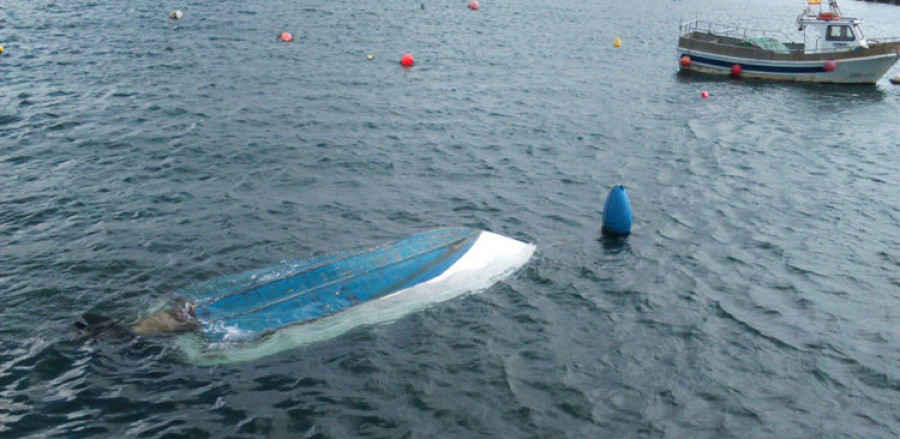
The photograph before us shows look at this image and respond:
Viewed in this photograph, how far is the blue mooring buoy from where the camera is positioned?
2061 centimetres

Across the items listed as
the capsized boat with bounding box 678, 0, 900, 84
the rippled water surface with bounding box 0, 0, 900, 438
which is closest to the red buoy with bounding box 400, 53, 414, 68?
the rippled water surface with bounding box 0, 0, 900, 438

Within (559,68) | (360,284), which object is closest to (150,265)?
(360,284)

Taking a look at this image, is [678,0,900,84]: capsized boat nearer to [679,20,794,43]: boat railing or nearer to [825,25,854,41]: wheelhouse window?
[825,25,854,41]: wheelhouse window

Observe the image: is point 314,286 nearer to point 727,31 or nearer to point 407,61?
point 407,61

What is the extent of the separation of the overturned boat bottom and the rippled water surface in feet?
1.04

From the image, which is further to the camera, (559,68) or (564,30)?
(564,30)

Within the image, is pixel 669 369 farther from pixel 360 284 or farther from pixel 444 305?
pixel 360 284

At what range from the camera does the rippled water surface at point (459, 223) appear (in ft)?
44.8

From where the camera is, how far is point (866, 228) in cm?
2275

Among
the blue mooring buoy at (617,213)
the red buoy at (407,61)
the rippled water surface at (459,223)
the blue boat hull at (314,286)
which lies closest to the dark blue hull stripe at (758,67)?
the rippled water surface at (459,223)

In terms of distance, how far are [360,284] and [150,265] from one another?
550cm

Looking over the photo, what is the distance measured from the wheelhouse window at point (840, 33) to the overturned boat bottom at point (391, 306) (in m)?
34.3

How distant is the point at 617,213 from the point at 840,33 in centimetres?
3213

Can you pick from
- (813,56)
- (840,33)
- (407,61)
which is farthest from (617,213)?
(840,33)
